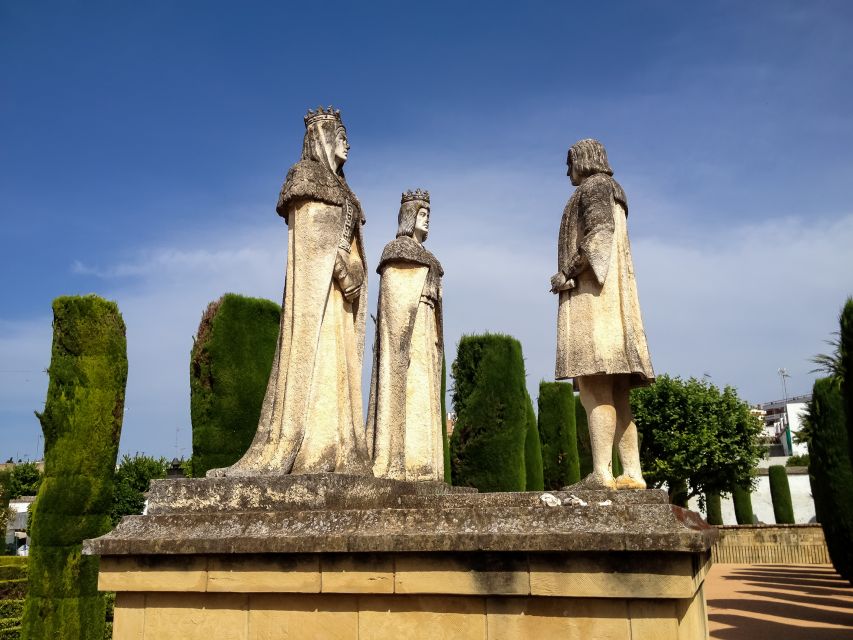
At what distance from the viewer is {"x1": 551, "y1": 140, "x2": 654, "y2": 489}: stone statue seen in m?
6.34

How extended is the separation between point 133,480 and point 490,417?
2202 cm

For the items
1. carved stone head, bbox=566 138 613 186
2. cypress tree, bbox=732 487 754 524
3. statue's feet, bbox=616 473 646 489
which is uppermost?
carved stone head, bbox=566 138 613 186

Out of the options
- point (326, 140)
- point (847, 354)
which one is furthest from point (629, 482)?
point (847, 354)

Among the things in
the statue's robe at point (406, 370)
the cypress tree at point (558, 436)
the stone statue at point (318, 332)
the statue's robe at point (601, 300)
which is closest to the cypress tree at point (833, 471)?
the cypress tree at point (558, 436)

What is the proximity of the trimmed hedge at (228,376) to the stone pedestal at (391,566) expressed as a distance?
11.0 meters

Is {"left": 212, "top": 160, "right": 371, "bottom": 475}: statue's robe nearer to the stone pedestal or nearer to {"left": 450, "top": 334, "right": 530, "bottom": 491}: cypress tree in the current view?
the stone pedestal

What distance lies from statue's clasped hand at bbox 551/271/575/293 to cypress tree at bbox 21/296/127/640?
9.98 metres

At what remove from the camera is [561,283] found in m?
6.69

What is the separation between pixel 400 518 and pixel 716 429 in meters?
34.4

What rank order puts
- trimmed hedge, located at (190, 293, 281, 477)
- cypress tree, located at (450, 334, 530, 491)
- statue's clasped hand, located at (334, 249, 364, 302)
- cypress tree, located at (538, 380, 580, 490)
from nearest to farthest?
statue's clasped hand, located at (334, 249, 364, 302)
trimmed hedge, located at (190, 293, 281, 477)
cypress tree, located at (450, 334, 530, 491)
cypress tree, located at (538, 380, 580, 490)

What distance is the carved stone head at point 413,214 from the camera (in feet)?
29.6

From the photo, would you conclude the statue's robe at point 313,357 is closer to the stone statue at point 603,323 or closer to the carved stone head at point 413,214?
the stone statue at point 603,323

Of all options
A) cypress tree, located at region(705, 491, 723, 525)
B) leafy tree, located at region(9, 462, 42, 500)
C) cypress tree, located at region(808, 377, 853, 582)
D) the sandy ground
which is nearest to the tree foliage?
leafy tree, located at region(9, 462, 42, 500)

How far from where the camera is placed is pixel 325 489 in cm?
536
